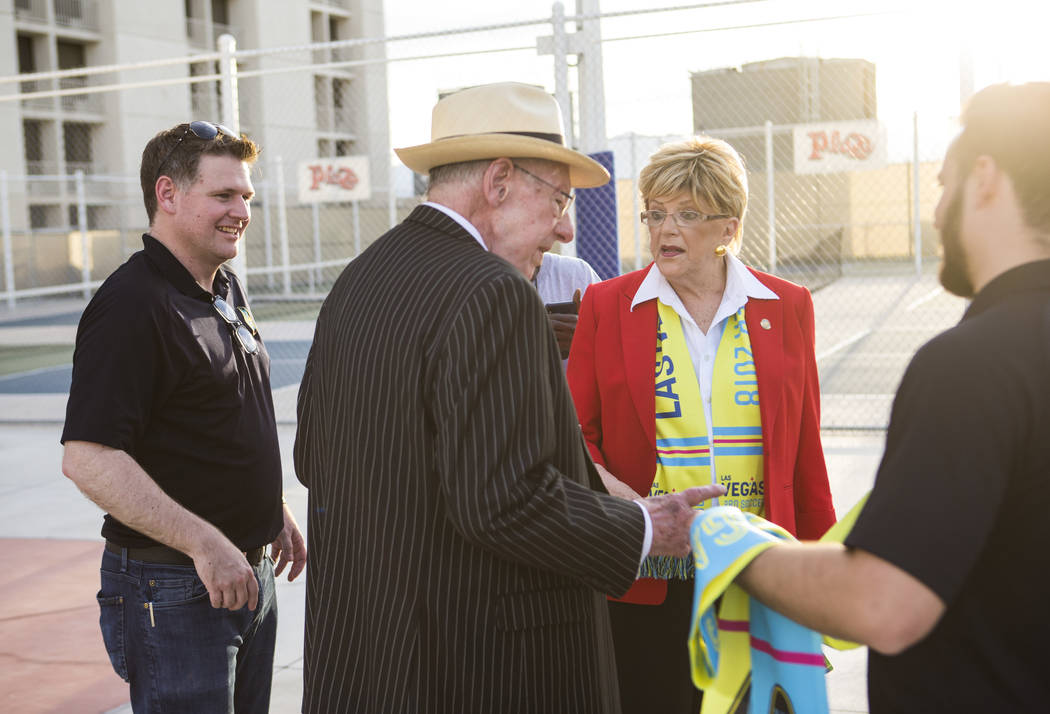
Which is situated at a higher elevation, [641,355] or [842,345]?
[641,355]

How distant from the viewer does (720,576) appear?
1.68m

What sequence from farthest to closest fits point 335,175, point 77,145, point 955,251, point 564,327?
point 77,145 < point 335,175 < point 564,327 < point 955,251

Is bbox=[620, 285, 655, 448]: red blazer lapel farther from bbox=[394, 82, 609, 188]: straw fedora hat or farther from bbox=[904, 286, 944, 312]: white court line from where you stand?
bbox=[904, 286, 944, 312]: white court line

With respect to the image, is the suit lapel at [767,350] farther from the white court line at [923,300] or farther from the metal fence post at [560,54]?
the white court line at [923,300]

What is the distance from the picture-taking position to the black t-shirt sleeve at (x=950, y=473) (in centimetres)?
129

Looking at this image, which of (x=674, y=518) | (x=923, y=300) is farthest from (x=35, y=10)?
(x=674, y=518)

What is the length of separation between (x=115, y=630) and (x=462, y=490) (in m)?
1.29

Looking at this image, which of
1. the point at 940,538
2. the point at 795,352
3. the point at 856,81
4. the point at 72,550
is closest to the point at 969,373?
the point at 940,538

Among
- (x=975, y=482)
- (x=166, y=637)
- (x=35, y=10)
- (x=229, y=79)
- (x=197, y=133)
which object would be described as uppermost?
(x=35, y=10)

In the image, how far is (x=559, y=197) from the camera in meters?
2.22

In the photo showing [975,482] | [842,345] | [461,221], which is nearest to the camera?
[975,482]

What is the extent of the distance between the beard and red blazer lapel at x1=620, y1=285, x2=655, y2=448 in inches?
52.5

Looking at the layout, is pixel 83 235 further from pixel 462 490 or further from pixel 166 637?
pixel 462 490

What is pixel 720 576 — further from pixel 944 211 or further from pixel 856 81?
pixel 856 81
